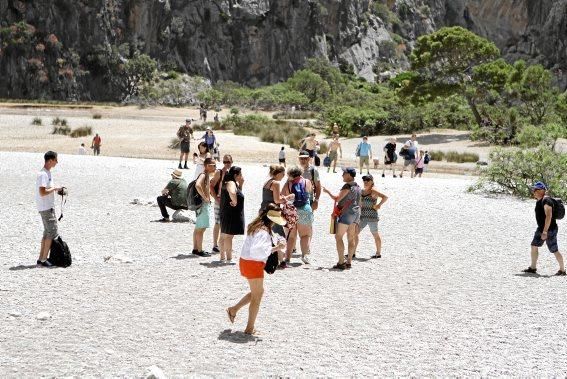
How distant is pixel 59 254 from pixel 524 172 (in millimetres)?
14680

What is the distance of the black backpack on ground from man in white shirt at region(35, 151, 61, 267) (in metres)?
0.06

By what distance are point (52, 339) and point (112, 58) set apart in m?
90.7

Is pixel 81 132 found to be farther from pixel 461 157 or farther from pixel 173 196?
pixel 173 196

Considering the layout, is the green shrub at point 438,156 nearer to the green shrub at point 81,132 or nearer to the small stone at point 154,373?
the green shrub at point 81,132

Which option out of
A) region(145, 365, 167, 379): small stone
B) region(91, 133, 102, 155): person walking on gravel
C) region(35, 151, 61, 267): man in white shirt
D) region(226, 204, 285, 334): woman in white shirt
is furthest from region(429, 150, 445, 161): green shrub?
region(145, 365, 167, 379): small stone

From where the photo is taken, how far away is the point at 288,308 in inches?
366

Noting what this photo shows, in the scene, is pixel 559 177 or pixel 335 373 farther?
pixel 559 177

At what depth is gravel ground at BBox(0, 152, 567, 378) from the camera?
23.8 ft

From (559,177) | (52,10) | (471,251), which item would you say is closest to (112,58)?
(52,10)

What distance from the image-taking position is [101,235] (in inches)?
553

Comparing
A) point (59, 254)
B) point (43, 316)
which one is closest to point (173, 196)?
point (59, 254)

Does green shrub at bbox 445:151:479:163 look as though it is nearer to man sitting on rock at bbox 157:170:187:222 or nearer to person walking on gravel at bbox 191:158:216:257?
man sitting on rock at bbox 157:170:187:222

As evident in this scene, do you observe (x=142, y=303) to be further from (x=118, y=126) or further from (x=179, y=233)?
(x=118, y=126)

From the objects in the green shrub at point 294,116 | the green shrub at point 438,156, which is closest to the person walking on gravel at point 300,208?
the green shrub at point 438,156
